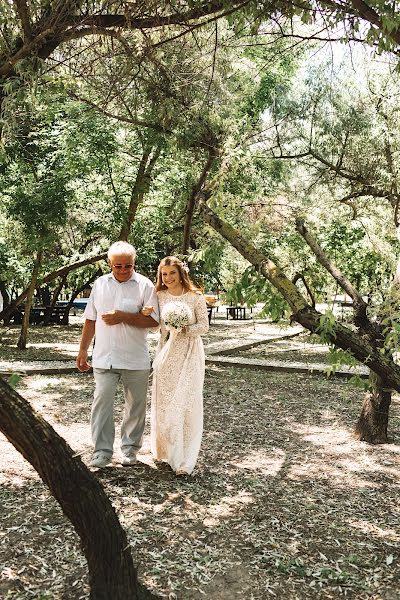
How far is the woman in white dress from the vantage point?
5.89 meters

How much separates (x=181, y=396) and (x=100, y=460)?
0.89 m

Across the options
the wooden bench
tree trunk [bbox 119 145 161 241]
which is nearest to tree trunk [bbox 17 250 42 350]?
tree trunk [bbox 119 145 161 241]

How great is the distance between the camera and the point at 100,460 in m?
5.80

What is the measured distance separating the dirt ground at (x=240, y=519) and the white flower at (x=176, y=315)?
1.32 m

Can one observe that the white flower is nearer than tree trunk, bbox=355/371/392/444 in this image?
Yes

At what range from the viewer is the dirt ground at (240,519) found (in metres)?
3.92

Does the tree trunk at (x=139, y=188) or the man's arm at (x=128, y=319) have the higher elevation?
the tree trunk at (x=139, y=188)

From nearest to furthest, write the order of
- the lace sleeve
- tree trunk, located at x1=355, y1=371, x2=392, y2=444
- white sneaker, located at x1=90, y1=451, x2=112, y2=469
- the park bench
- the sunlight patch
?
1. white sneaker, located at x1=90, y1=451, x2=112, y2=469
2. the lace sleeve
3. the sunlight patch
4. tree trunk, located at x1=355, y1=371, x2=392, y2=444
5. the park bench

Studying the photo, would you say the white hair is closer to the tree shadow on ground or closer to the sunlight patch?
the tree shadow on ground

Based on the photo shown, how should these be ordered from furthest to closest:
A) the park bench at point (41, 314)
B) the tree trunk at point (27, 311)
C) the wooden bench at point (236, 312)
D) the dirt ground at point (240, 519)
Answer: the wooden bench at point (236, 312), the park bench at point (41, 314), the tree trunk at point (27, 311), the dirt ground at point (240, 519)

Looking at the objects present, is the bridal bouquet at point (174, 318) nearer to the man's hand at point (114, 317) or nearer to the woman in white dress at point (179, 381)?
the woman in white dress at point (179, 381)

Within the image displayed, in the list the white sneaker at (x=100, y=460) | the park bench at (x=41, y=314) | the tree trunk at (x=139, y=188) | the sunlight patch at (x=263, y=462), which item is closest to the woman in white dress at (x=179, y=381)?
the white sneaker at (x=100, y=460)

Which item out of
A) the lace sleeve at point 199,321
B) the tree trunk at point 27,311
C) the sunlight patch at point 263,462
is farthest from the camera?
the tree trunk at point 27,311

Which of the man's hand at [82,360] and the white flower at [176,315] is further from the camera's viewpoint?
the man's hand at [82,360]
